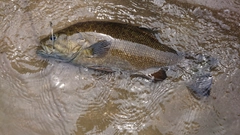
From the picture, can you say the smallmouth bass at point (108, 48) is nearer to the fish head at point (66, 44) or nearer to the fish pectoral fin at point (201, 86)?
the fish head at point (66, 44)

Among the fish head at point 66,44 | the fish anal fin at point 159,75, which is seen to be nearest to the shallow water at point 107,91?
the fish anal fin at point 159,75

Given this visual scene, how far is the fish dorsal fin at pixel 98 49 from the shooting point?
3.55 metres

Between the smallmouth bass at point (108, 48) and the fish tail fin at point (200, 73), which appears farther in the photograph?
the fish tail fin at point (200, 73)

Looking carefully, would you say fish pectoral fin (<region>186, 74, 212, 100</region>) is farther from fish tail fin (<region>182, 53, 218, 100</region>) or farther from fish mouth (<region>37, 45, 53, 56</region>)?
fish mouth (<region>37, 45, 53, 56</region>)

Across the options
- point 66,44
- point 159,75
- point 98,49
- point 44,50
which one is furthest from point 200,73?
point 44,50

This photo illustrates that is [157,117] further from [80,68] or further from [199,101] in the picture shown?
[80,68]

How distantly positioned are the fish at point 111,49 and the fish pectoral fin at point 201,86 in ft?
0.04

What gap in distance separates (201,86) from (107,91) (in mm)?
1222

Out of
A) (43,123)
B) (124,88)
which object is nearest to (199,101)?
(124,88)

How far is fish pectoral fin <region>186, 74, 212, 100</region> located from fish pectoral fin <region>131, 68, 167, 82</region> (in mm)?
387

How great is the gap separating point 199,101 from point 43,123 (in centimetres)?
206

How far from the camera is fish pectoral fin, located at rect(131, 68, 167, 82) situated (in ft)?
12.5

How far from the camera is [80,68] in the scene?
12.8 ft

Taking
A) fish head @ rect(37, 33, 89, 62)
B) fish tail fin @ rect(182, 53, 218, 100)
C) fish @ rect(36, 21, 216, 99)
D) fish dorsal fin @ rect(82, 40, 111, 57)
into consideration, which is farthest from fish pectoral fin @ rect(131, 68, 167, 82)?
fish head @ rect(37, 33, 89, 62)
